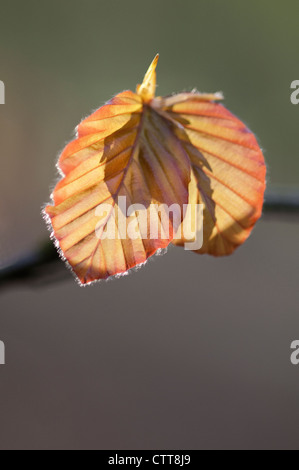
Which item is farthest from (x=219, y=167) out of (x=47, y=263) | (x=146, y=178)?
Answer: (x=47, y=263)

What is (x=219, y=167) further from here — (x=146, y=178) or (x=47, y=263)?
(x=47, y=263)

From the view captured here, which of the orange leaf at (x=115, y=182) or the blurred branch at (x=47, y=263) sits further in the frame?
the blurred branch at (x=47, y=263)

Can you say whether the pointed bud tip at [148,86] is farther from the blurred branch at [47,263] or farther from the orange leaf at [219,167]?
the blurred branch at [47,263]

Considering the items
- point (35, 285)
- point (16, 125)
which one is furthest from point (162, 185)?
point (16, 125)

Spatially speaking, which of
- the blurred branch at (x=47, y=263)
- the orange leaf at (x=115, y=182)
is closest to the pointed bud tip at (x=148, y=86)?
the orange leaf at (x=115, y=182)

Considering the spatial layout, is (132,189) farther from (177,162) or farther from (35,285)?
(35,285)

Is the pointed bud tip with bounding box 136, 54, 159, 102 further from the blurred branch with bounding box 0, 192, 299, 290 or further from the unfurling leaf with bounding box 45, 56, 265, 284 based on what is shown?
the blurred branch with bounding box 0, 192, 299, 290
